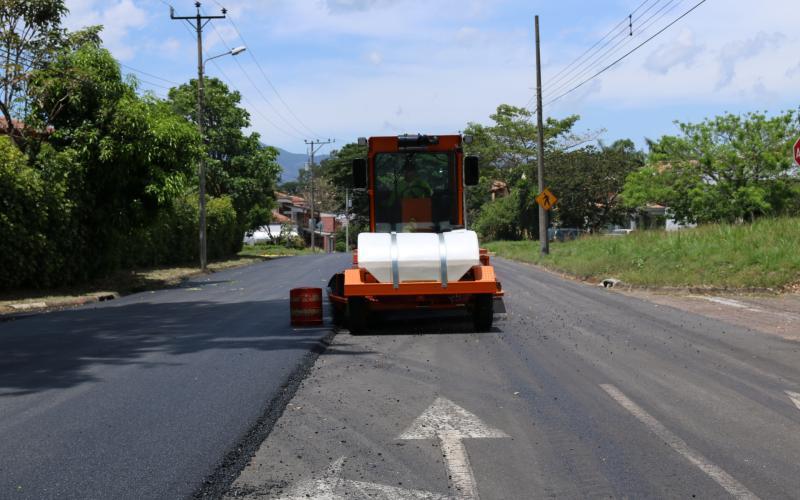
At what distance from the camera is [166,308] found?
59.4ft

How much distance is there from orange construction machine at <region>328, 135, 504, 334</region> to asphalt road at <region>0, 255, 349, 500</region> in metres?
1.16

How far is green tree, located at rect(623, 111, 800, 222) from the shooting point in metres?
42.2

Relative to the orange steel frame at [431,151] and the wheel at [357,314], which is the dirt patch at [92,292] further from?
the wheel at [357,314]

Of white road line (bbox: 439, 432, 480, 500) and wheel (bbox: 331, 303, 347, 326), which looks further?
wheel (bbox: 331, 303, 347, 326)

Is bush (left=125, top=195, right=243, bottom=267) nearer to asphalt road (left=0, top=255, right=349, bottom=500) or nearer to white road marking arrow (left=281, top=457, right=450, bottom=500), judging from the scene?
asphalt road (left=0, top=255, right=349, bottom=500)

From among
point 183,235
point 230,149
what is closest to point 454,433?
point 183,235

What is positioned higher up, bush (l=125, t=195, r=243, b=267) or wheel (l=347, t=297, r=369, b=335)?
bush (l=125, t=195, r=243, b=267)

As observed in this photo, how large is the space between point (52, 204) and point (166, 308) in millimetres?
6151

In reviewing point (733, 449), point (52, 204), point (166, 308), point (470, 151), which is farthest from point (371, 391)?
point (470, 151)

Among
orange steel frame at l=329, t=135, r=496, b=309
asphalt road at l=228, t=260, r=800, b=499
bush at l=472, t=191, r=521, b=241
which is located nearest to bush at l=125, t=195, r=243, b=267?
orange steel frame at l=329, t=135, r=496, b=309

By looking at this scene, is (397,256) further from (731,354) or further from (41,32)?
(41,32)

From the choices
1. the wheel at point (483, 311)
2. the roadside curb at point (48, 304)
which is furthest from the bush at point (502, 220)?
the wheel at point (483, 311)

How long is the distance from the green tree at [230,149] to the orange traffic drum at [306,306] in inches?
1569

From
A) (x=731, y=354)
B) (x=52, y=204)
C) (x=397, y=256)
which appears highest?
(x=52, y=204)
